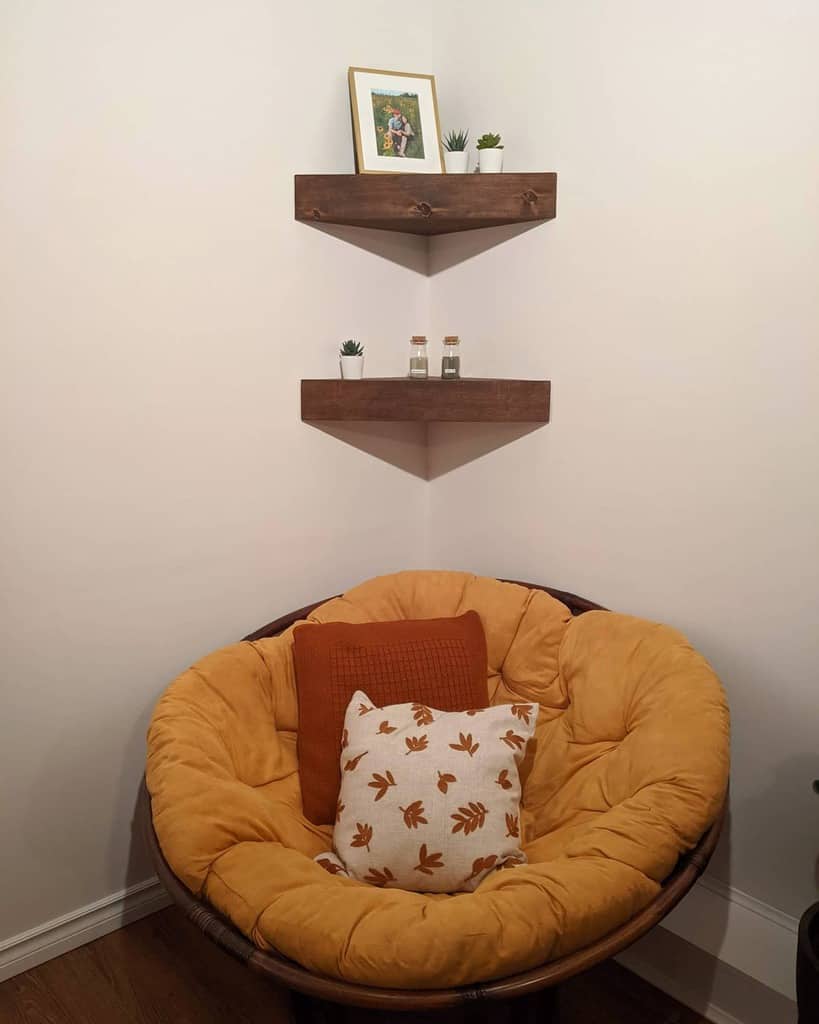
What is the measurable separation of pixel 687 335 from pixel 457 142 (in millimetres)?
792

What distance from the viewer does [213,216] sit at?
2.05 m

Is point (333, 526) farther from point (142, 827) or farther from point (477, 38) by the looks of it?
point (477, 38)

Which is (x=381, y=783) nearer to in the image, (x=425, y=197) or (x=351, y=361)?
(x=351, y=361)

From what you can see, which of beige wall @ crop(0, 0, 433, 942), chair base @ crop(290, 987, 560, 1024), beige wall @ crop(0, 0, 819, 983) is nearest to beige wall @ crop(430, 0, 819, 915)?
Result: beige wall @ crop(0, 0, 819, 983)

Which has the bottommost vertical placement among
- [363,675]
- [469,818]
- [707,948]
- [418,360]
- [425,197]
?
[707,948]

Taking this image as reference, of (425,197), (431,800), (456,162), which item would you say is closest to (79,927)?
(431,800)

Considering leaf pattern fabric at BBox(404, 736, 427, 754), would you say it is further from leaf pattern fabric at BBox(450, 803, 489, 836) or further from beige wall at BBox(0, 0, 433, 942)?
beige wall at BBox(0, 0, 433, 942)

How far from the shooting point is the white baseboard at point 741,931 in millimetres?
1833

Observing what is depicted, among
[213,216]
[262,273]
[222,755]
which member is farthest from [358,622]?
[213,216]

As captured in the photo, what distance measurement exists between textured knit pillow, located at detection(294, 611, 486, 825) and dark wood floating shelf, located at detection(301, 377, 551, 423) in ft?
1.82

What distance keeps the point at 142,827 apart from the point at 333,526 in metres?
0.89

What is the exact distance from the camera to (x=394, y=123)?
2.23 metres

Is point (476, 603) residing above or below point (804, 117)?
below

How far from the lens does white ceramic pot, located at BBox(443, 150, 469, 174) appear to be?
2234mm
